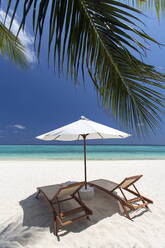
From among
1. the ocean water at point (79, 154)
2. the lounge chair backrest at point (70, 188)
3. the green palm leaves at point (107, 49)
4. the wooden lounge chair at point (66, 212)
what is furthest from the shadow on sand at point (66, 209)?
the ocean water at point (79, 154)

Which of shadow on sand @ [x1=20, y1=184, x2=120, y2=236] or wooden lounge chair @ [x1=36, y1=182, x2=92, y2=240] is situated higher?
wooden lounge chair @ [x1=36, y1=182, x2=92, y2=240]

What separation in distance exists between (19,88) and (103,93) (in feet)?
144

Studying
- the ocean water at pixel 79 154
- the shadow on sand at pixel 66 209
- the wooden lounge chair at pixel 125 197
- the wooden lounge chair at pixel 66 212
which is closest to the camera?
the wooden lounge chair at pixel 66 212

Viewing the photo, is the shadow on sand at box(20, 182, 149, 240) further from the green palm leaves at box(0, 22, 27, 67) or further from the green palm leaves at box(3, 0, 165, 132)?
the green palm leaves at box(0, 22, 27, 67)

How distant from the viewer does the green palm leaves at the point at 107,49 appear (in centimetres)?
71

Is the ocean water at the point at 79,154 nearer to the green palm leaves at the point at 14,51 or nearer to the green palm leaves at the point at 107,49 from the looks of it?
the green palm leaves at the point at 14,51

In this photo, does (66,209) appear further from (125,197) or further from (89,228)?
(125,197)

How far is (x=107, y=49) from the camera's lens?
0.89 m

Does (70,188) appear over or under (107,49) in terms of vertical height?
under

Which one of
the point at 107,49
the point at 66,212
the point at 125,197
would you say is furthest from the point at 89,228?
the point at 107,49

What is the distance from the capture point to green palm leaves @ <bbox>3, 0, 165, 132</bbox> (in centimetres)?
71

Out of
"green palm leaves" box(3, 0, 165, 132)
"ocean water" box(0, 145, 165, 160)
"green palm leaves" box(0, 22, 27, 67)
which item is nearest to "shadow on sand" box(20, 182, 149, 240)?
"green palm leaves" box(3, 0, 165, 132)

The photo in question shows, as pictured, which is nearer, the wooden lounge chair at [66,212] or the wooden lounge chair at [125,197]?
the wooden lounge chair at [66,212]

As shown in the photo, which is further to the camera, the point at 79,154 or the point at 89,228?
the point at 79,154
